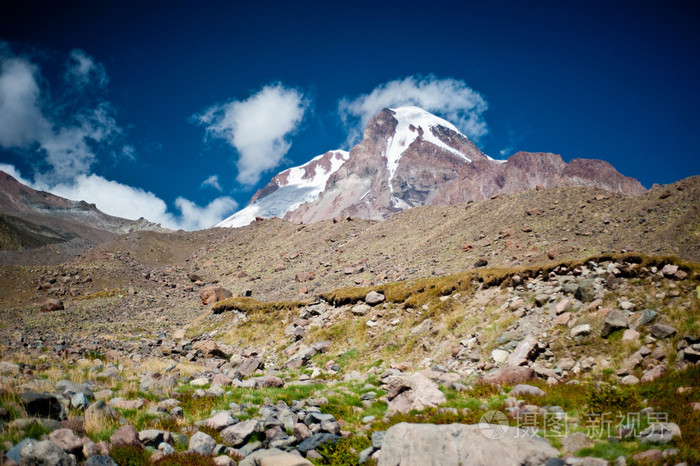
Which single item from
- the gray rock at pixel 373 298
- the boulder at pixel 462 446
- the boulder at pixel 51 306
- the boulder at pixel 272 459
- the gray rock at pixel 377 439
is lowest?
the boulder at pixel 272 459

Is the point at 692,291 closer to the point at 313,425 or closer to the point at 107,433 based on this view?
the point at 313,425

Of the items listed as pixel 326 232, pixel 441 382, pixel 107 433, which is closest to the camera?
pixel 107 433

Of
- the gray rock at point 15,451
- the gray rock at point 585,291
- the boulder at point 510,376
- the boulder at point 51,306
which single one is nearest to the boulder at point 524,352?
the boulder at point 510,376

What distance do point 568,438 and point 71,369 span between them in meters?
16.4

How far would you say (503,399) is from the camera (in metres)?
8.87

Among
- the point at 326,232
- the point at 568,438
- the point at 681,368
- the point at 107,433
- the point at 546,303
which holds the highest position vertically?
the point at 326,232

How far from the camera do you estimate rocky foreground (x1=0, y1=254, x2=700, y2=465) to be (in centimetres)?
595

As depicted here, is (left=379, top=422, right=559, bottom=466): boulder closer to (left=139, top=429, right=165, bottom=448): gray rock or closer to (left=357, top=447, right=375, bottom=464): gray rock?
(left=357, top=447, right=375, bottom=464): gray rock

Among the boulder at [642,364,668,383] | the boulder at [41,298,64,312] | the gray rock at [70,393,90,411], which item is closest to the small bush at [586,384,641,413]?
the boulder at [642,364,668,383]

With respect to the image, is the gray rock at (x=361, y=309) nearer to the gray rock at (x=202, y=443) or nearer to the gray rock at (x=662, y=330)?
the gray rock at (x=662, y=330)

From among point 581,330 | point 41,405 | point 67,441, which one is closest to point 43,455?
point 67,441

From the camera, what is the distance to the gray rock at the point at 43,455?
5082mm

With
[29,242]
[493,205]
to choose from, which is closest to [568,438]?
[493,205]

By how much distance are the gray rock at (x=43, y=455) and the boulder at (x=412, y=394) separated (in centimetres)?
708
